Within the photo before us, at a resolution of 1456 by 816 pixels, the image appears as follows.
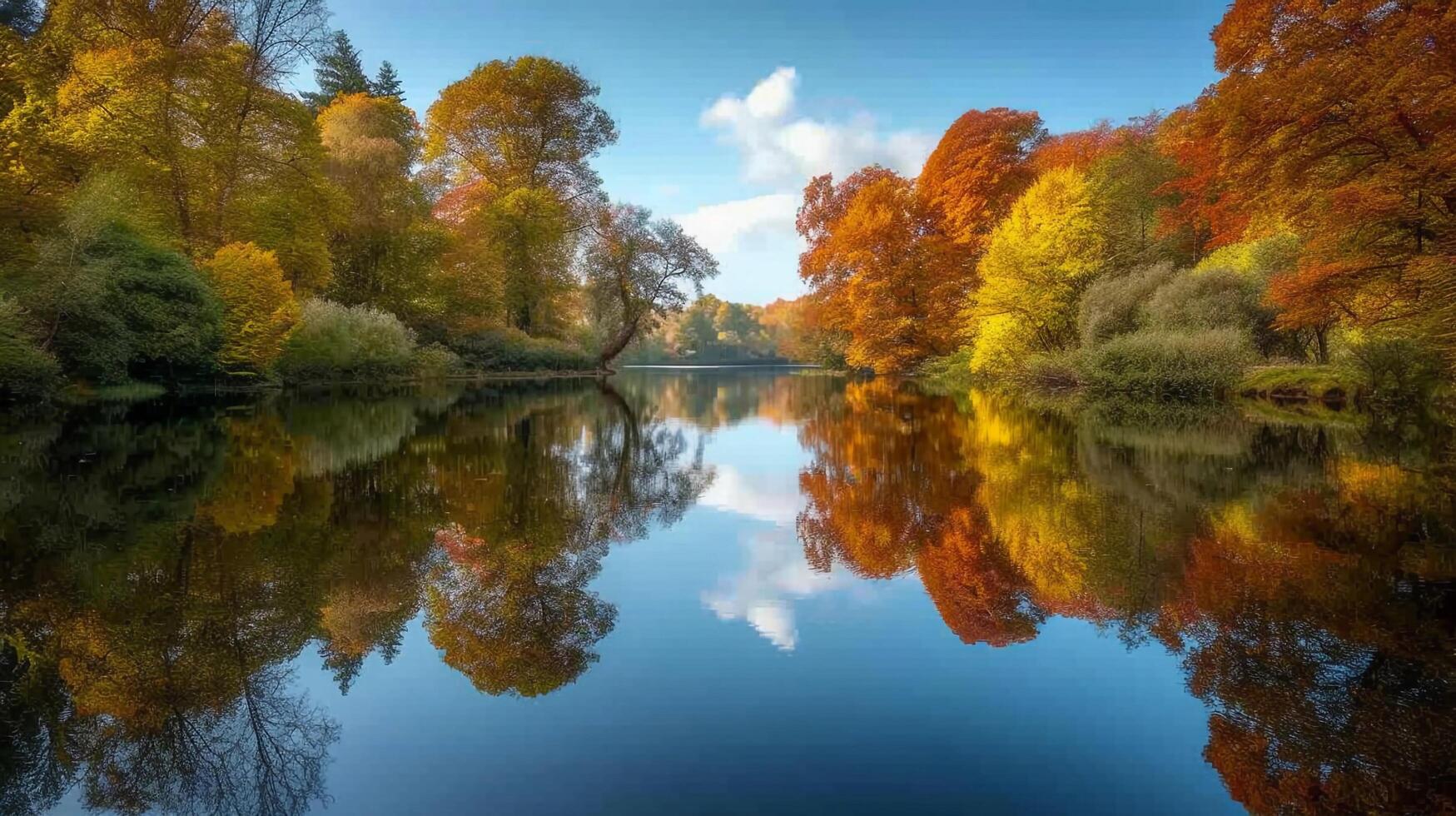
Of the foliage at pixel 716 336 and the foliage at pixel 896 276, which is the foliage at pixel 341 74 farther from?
the foliage at pixel 716 336

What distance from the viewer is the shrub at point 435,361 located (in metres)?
31.4

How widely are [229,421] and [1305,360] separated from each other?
26908mm

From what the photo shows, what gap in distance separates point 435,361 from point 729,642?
30981mm

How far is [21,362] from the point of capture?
549 inches

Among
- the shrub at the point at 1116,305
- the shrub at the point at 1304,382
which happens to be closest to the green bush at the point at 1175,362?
the shrub at the point at 1304,382

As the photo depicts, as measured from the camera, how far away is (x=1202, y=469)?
8.59 meters

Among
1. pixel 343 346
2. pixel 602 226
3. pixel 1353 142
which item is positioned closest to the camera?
pixel 1353 142

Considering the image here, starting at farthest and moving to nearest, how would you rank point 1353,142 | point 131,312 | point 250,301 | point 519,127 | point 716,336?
Result: point 716,336 → point 519,127 → point 250,301 → point 131,312 → point 1353,142

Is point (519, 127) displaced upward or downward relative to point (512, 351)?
upward

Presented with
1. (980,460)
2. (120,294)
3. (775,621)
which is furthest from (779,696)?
(120,294)

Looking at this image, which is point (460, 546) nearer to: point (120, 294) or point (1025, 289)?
point (120, 294)

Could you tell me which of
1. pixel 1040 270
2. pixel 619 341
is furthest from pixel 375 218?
pixel 1040 270

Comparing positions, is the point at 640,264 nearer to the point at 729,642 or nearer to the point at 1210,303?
the point at 1210,303

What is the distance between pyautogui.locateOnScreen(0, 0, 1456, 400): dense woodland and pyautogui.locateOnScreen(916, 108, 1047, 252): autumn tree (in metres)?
0.16
